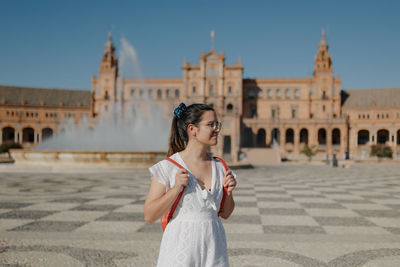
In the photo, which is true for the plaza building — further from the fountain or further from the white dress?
the white dress

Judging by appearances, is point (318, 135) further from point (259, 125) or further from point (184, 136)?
point (184, 136)

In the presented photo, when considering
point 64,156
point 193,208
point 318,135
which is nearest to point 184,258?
point 193,208

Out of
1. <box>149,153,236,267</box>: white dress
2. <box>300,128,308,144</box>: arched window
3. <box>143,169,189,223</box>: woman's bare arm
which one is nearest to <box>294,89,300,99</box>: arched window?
<box>300,128,308,144</box>: arched window

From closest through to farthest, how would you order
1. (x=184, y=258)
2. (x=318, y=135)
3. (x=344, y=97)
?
1. (x=184, y=258)
2. (x=318, y=135)
3. (x=344, y=97)

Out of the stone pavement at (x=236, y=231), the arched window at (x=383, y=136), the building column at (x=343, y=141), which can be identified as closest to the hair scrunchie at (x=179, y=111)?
the stone pavement at (x=236, y=231)

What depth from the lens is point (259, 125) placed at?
65.3 m

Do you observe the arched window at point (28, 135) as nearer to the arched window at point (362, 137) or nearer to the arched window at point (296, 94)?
the arched window at point (296, 94)

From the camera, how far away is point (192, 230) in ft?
7.93

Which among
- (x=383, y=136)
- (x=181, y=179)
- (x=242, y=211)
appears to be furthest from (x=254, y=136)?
(x=181, y=179)

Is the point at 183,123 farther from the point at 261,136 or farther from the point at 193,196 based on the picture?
the point at 261,136

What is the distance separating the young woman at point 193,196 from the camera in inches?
93.7

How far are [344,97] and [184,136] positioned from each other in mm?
80826

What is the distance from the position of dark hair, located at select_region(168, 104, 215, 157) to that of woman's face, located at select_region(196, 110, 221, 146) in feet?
0.12

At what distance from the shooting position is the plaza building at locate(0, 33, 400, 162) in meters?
64.4
